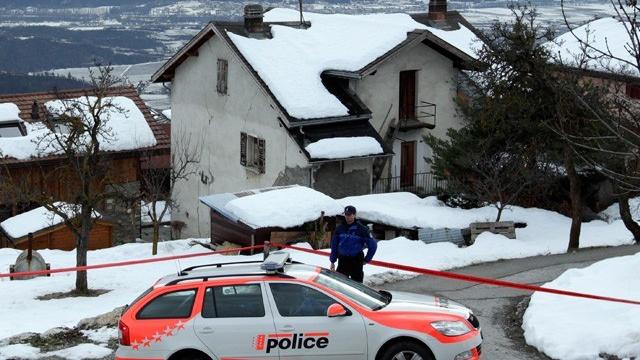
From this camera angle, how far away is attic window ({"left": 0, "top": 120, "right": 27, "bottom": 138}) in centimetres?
3869

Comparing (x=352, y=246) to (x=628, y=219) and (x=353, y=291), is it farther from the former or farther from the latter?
(x=628, y=219)

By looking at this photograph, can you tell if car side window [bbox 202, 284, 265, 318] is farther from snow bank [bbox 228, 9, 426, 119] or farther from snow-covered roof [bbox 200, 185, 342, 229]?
snow bank [bbox 228, 9, 426, 119]

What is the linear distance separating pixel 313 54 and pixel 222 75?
3596 millimetres

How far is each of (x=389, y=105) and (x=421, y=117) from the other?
5.42ft

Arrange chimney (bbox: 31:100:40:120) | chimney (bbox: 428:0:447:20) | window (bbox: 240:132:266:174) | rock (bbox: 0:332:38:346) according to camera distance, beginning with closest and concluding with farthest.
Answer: rock (bbox: 0:332:38:346)
window (bbox: 240:132:266:174)
chimney (bbox: 31:100:40:120)
chimney (bbox: 428:0:447:20)

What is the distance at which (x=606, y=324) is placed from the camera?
13609mm

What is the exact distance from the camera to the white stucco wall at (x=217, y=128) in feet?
109

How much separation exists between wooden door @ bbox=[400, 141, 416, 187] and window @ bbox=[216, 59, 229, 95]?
22.0ft

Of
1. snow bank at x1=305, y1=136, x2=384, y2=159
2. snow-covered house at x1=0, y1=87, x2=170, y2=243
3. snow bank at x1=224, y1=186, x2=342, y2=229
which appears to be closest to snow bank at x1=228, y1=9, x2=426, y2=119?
snow bank at x1=305, y1=136, x2=384, y2=159

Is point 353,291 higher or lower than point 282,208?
higher

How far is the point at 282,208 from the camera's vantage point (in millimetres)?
23906

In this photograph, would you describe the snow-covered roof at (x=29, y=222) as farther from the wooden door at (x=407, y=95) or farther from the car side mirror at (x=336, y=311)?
the car side mirror at (x=336, y=311)

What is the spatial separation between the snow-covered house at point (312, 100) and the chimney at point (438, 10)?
201 inches

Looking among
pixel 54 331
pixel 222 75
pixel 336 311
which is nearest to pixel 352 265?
pixel 336 311
